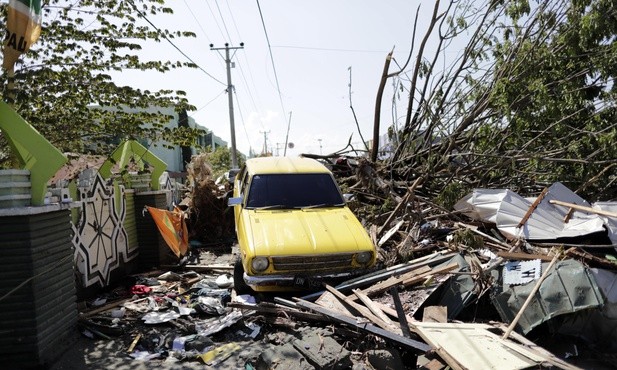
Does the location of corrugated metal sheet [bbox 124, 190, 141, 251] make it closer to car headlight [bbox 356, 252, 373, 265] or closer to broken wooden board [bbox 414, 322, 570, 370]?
car headlight [bbox 356, 252, 373, 265]

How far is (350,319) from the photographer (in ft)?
15.3

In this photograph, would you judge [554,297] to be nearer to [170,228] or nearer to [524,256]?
[524,256]

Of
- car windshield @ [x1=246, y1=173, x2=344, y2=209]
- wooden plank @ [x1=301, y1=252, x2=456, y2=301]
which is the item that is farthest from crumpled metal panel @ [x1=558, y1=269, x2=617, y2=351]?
car windshield @ [x1=246, y1=173, x2=344, y2=209]

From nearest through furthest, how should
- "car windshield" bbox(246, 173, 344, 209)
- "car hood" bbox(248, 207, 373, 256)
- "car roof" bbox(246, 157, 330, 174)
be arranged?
"car hood" bbox(248, 207, 373, 256)
"car windshield" bbox(246, 173, 344, 209)
"car roof" bbox(246, 157, 330, 174)

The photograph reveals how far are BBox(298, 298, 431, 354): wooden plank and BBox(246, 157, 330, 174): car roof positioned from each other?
2.76 m

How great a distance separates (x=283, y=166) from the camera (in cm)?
740

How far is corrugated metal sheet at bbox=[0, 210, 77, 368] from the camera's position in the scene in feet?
13.1

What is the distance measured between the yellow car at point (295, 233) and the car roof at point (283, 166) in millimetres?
18

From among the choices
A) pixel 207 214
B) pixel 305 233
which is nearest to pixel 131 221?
pixel 207 214

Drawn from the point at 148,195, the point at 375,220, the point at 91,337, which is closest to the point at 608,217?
the point at 375,220

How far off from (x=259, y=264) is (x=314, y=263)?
2.42 feet

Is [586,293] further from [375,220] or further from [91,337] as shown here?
[91,337]

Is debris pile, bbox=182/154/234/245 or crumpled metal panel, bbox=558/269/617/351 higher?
debris pile, bbox=182/154/234/245

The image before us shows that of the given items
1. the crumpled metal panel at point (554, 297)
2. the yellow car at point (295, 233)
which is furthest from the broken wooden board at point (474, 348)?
the yellow car at point (295, 233)
